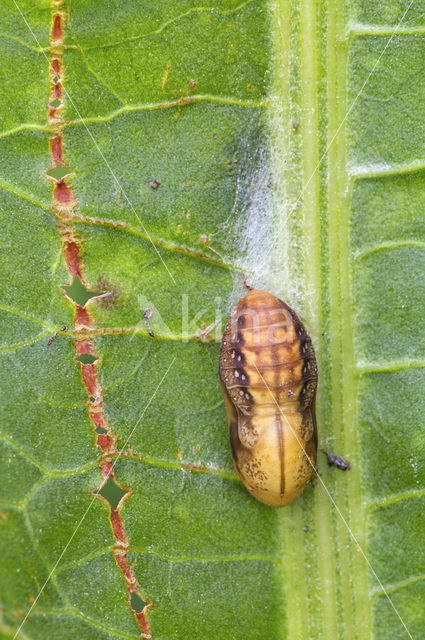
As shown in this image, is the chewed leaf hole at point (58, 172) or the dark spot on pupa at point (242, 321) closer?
the dark spot on pupa at point (242, 321)

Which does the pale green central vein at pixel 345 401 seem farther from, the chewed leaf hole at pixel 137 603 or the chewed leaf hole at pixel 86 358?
the chewed leaf hole at pixel 86 358

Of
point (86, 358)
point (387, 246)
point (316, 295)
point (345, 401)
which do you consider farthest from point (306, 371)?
point (86, 358)

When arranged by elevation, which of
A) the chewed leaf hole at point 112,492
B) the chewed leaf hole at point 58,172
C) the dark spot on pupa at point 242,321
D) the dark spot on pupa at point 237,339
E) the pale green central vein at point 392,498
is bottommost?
the pale green central vein at point 392,498

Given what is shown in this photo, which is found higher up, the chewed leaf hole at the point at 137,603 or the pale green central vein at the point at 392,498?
the pale green central vein at the point at 392,498

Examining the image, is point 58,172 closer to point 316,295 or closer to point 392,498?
point 316,295

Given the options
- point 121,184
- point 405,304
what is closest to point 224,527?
point 405,304
